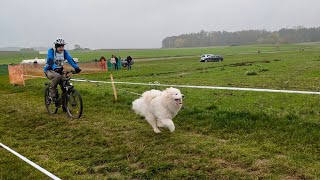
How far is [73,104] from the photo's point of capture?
36.9 ft

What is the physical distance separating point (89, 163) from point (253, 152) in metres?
3.10

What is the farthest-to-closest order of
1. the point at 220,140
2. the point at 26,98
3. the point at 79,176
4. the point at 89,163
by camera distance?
1. the point at 26,98
2. the point at 220,140
3. the point at 89,163
4. the point at 79,176

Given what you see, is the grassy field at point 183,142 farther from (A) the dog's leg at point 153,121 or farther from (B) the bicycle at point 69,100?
(B) the bicycle at point 69,100

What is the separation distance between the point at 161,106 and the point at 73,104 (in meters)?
4.15

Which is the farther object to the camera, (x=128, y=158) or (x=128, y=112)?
(x=128, y=112)

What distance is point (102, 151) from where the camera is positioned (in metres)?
7.38

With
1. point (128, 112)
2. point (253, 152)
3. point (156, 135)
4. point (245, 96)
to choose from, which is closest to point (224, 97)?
point (245, 96)

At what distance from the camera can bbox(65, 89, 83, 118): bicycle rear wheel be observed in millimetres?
10992

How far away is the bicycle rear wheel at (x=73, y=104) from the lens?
11.0 meters

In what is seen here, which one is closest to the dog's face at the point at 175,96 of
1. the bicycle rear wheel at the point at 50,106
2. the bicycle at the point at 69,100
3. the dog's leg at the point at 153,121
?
the dog's leg at the point at 153,121

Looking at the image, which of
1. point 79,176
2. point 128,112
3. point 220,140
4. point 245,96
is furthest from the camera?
point 245,96

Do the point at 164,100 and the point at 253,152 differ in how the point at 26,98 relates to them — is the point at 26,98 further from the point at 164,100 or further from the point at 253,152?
the point at 253,152

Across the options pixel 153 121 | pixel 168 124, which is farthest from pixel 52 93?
pixel 168 124

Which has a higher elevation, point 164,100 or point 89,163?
point 164,100
